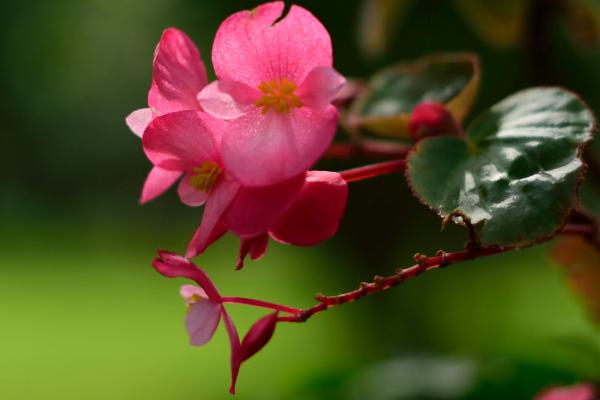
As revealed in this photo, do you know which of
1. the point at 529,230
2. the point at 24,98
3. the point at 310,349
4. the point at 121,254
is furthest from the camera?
the point at 24,98

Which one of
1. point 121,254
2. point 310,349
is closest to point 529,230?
point 310,349

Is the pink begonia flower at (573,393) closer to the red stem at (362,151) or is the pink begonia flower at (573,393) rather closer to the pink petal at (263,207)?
the red stem at (362,151)

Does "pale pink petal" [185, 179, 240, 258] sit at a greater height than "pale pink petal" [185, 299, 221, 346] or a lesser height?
greater

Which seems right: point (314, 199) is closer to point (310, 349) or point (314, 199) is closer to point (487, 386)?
point (487, 386)

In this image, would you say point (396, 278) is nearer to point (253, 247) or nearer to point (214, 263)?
point (253, 247)

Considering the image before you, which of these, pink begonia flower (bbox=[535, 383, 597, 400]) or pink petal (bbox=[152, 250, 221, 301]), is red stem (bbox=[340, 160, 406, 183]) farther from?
pink begonia flower (bbox=[535, 383, 597, 400])

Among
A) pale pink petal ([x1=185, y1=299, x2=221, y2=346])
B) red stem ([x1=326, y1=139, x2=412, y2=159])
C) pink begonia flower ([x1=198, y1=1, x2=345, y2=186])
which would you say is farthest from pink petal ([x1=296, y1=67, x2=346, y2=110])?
red stem ([x1=326, y1=139, x2=412, y2=159])

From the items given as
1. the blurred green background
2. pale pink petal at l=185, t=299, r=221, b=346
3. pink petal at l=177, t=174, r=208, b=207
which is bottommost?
the blurred green background

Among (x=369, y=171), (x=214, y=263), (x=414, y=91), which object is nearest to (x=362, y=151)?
(x=414, y=91)

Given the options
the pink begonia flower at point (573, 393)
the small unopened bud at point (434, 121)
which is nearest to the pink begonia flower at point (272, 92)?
the small unopened bud at point (434, 121)
